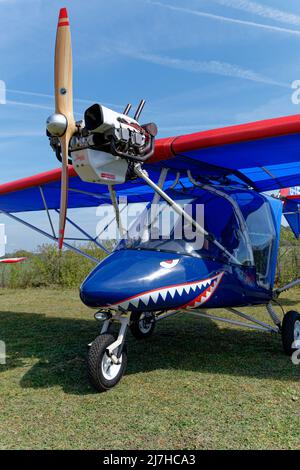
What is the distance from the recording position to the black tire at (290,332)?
552cm

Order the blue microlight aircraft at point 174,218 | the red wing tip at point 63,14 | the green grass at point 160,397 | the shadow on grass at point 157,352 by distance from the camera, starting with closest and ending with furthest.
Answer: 1. the green grass at point 160,397
2. the blue microlight aircraft at point 174,218
3. the red wing tip at point 63,14
4. the shadow on grass at point 157,352

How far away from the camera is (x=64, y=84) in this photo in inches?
177

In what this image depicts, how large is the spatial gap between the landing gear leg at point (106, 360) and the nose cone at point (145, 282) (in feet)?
1.21

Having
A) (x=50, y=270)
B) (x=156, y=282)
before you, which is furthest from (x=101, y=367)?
(x=50, y=270)

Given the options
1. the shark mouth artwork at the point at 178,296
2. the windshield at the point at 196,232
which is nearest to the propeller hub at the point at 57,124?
the windshield at the point at 196,232

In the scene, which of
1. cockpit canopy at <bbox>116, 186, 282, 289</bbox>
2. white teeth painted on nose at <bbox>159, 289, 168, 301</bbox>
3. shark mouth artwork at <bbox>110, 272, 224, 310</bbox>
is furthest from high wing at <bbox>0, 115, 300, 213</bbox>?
white teeth painted on nose at <bbox>159, 289, 168, 301</bbox>

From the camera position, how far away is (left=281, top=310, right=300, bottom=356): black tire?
5.52 metres

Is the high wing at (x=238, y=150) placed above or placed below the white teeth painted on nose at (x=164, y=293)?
above

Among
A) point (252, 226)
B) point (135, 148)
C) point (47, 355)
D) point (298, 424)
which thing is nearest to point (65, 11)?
point (135, 148)

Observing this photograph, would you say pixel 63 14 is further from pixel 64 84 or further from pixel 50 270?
pixel 50 270

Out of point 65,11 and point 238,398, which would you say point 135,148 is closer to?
point 65,11

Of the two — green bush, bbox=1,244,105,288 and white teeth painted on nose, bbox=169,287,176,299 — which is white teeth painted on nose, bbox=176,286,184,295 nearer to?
white teeth painted on nose, bbox=169,287,176,299

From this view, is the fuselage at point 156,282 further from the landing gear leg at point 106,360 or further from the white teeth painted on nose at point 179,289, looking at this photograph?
the landing gear leg at point 106,360
